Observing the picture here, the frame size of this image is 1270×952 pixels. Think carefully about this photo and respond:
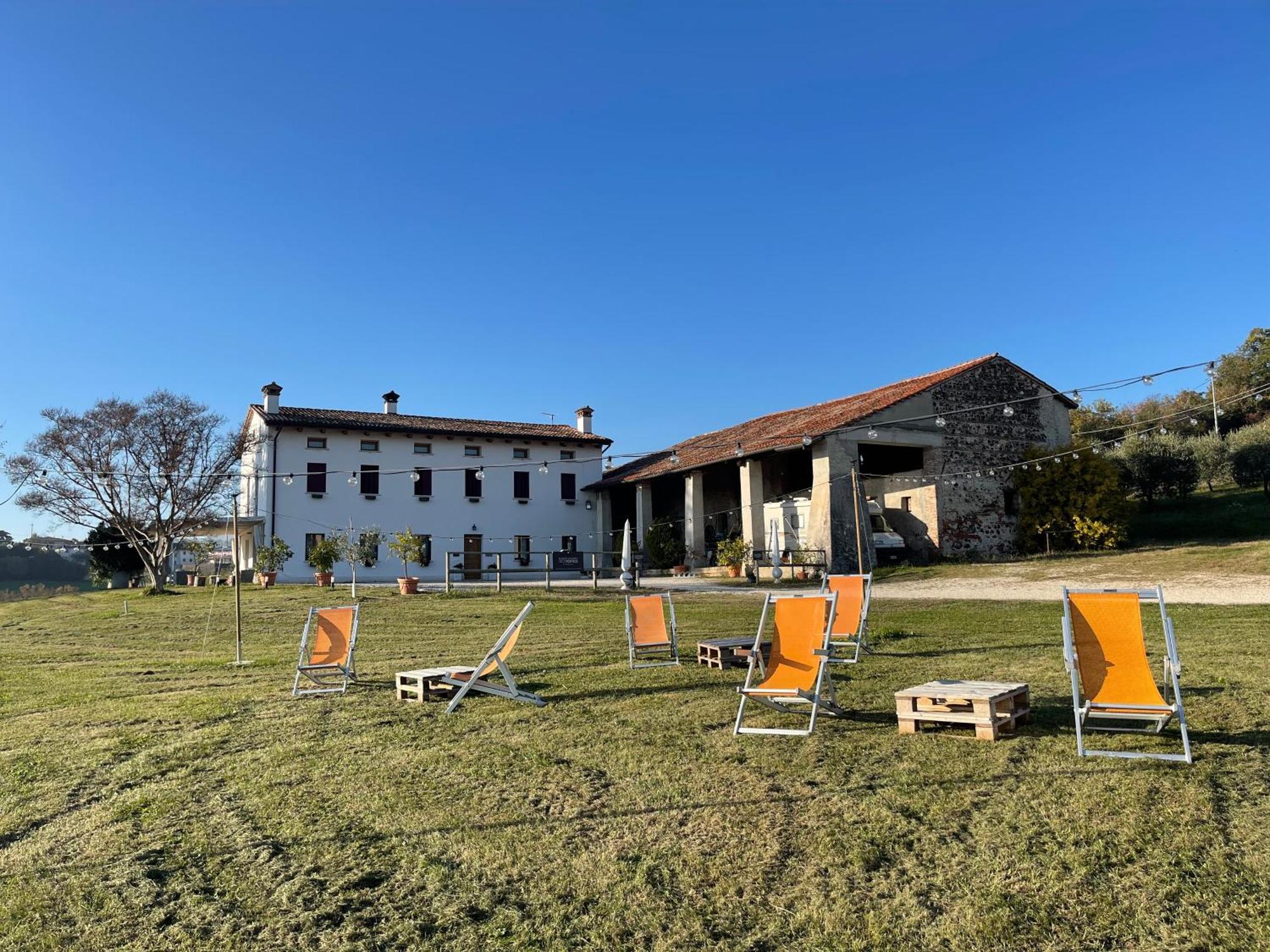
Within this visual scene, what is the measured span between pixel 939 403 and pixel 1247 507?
1042cm

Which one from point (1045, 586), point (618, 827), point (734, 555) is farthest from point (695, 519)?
point (618, 827)

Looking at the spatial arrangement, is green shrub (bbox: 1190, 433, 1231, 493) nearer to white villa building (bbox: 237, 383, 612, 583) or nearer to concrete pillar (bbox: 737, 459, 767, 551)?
concrete pillar (bbox: 737, 459, 767, 551)

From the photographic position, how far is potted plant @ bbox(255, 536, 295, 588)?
23734 mm

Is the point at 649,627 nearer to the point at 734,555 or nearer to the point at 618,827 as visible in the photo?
the point at 618,827

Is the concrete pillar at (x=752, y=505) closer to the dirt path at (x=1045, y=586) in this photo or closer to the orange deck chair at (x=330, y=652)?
the dirt path at (x=1045, y=586)

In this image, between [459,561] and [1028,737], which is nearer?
[1028,737]

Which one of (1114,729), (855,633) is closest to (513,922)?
(1114,729)

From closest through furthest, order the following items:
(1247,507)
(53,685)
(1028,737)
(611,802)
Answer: (611,802) → (1028,737) → (53,685) → (1247,507)

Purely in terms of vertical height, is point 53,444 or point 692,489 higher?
point 53,444

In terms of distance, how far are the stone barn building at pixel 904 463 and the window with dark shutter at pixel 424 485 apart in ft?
29.2

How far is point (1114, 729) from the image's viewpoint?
15.2ft

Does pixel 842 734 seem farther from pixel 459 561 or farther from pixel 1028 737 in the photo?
pixel 459 561

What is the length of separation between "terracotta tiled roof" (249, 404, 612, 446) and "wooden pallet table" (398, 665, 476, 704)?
2265 centimetres

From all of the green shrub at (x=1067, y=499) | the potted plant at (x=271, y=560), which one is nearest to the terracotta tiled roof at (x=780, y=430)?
the green shrub at (x=1067, y=499)
